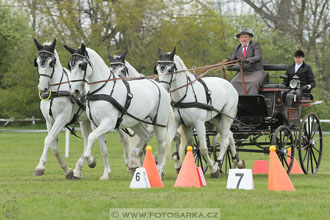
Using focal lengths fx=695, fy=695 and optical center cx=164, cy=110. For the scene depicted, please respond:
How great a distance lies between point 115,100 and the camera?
10.0 metres

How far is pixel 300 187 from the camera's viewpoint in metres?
9.48

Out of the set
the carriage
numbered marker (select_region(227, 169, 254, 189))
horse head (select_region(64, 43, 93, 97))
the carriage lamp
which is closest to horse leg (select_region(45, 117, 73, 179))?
horse head (select_region(64, 43, 93, 97))

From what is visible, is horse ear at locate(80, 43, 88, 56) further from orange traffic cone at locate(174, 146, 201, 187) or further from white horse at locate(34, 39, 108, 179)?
orange traffic cone at locate(174, 146, 201, 187)

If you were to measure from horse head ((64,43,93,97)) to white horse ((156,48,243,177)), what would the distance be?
1270mm

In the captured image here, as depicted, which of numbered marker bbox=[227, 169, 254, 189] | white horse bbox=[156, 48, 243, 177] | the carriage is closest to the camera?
numbered marker bbox=[227, 169, 254, 189]

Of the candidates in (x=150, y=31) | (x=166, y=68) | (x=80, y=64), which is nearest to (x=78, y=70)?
(x=80, y=64)

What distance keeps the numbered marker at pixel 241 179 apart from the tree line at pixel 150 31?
26075 mm

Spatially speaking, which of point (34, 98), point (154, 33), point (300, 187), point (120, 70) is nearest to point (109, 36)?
point (154, 33)

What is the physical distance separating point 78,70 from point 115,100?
0.68 meters

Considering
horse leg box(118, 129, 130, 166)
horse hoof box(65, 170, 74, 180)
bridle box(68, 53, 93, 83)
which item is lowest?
horse hoof box(65, 170, 74, 180)

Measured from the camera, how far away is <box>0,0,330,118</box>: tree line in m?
35.7

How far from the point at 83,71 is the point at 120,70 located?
215cm

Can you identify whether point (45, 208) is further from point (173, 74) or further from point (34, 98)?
point (34, 98)

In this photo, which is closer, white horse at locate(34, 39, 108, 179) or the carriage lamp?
white horse at locate(34, 39, 108, 179)
